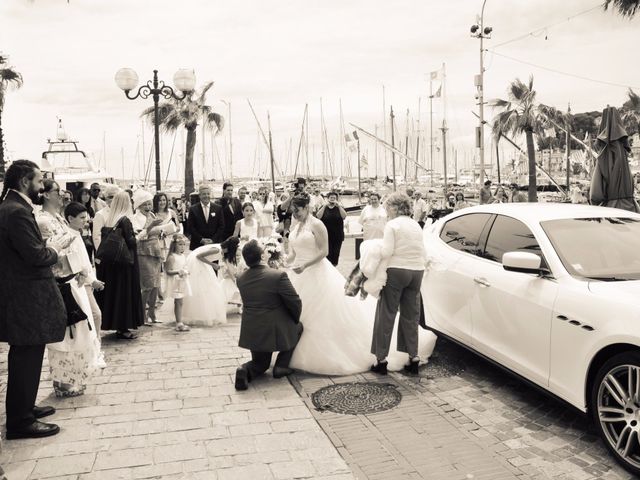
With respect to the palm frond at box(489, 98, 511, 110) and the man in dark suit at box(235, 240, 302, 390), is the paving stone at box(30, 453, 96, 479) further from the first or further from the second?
the palm frond at box(489, 98, 511, 110)

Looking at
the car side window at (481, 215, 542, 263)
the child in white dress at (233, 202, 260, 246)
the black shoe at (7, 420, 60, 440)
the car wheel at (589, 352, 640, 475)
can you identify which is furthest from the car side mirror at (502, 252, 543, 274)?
the child in white dress at (233, 202, 260, 246)

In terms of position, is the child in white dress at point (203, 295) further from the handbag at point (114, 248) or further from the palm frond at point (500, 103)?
the palm frond at point (500, 103)

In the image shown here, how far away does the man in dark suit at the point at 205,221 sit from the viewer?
1037cm

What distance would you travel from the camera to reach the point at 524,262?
15.0ft

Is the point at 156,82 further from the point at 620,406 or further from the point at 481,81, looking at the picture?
the point at 481,81

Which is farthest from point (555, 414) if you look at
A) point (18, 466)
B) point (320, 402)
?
point (18, 466)

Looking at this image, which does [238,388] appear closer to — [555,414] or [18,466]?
[18,466]

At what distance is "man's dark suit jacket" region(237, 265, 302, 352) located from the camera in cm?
573

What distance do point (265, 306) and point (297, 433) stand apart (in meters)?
1.55

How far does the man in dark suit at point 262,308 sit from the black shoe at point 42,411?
1.75 m

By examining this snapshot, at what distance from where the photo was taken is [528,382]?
15.6ft

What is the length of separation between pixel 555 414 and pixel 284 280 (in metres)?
2.79

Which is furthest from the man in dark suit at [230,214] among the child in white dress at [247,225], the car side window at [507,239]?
the car side window at [507,239]

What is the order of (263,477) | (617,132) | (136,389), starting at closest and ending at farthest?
(263,477)
(136,389)
(617,132)
